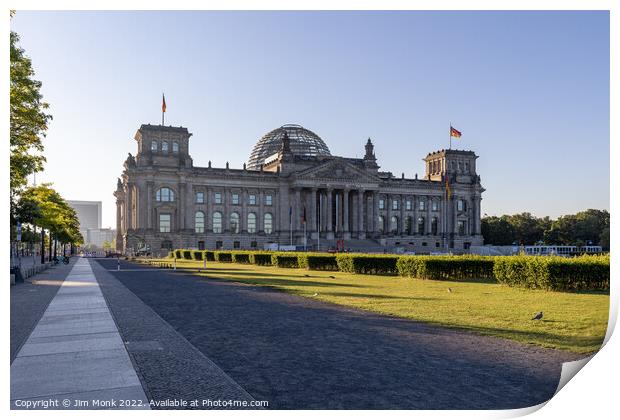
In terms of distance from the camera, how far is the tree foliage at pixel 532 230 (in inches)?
3876

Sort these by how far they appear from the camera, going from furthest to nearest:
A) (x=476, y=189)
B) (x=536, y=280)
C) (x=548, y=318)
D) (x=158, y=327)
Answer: (x=476, y=189)
(x=536, y=280)
(x=548, y=318)
(x=158, y=327)

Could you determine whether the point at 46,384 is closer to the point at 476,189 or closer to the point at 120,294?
the point at 120,294

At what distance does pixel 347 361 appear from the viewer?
1231cm

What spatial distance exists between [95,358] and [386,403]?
23.1 ft

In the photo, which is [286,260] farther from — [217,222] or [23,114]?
[217,222]

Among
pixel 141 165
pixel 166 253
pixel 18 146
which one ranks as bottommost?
pixel 166 253

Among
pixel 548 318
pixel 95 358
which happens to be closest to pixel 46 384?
pixel 95 358

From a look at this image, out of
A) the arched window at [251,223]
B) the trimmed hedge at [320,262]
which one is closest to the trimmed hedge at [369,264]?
the trimmed hedge at [320,262]

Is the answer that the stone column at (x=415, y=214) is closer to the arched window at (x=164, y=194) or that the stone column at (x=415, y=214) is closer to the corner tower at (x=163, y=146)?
the corner tower at (x=163, y=146)

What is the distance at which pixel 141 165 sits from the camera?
352ft

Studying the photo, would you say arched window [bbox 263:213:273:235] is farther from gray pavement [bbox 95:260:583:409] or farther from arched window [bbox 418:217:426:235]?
gray pavement [bbox 95:260:583:409]

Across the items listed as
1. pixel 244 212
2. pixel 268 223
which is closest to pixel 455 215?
pixel 268 223

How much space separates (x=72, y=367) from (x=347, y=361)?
243 inches
